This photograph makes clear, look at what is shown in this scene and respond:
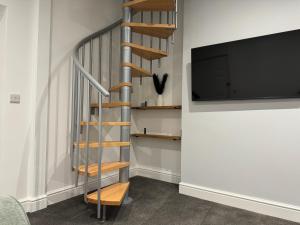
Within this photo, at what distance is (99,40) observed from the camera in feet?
10.2

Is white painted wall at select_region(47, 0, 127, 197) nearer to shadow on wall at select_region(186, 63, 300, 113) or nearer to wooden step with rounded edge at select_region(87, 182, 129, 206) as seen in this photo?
wooden step with rounded edge at select_region(87, 182, 129, 206)

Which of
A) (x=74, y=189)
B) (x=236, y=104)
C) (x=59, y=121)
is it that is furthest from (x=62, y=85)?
(x=236, y=104)

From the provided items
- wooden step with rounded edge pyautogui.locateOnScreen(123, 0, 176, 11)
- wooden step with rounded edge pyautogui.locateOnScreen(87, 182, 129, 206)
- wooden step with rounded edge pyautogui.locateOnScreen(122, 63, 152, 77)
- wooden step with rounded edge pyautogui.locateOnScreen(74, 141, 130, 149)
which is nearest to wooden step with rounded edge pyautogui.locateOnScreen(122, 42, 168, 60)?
wooden step with rounded edge pyautogui.locateOnScreen(122, 63, 152, 77)

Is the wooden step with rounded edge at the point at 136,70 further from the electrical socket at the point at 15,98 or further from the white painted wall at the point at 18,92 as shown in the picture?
the electrical socket at the point at 15,98

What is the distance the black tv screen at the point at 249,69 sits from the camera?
2.20 meters

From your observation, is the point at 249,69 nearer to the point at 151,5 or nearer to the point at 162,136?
the point at 151,5

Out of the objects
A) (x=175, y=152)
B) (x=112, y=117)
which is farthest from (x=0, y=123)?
(x=175, y=152)

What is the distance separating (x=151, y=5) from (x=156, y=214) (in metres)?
2.40

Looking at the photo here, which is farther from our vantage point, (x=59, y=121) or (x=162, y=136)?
(x=162, y=136)

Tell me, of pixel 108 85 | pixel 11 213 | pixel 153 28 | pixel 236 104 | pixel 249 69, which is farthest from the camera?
pixel 108 85

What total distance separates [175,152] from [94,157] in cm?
122

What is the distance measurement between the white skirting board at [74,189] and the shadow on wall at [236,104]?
45.5 inches

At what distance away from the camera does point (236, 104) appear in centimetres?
254

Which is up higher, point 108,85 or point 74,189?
point 108,85
